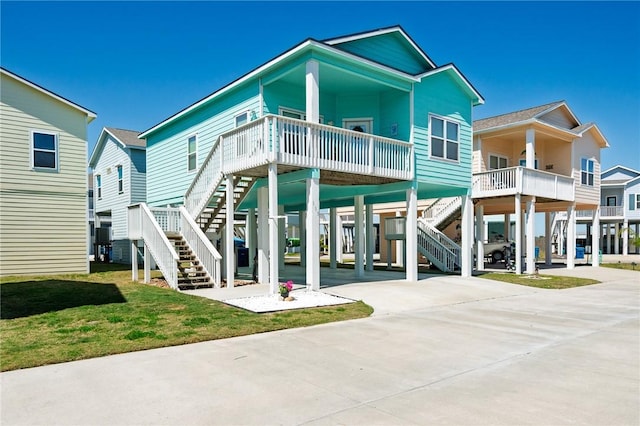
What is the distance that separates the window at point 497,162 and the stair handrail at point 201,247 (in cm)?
1597

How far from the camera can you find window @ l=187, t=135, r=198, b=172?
1881 centimetres

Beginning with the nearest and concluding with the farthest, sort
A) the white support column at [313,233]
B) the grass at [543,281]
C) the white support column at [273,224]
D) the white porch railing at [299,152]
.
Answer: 1. the white support column at [273,224]
2. the white porch railing at [299,152]
3. the white support column at [313,233]
4. the grass at [543,281]

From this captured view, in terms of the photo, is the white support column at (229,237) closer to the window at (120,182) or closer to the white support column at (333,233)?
the white support column at (333,233)

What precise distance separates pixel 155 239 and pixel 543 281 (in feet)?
44.8

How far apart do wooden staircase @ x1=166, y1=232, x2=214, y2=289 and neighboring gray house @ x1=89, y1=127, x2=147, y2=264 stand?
33.7ft

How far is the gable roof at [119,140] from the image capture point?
82.1 ft

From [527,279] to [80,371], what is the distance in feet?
52.2

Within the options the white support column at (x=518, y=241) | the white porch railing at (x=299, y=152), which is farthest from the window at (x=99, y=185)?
the white support column at (x=518, y=241)

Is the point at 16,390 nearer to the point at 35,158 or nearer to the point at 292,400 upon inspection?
the point at 292,400

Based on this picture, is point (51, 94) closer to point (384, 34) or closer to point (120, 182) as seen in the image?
point (120, 182)

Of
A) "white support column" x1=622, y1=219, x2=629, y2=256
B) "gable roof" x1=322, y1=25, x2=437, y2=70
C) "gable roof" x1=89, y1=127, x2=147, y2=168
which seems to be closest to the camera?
"gable roof" x1=322, y1=25, x2=437, y2=70

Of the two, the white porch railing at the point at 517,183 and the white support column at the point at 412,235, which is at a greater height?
the white porch railing at the point at 517,183

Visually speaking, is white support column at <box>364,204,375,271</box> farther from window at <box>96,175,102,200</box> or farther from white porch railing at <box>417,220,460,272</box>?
window at <box>96,175,102,200</box>

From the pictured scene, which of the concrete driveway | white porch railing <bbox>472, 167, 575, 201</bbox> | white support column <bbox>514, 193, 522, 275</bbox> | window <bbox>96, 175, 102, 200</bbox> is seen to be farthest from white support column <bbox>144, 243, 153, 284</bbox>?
window <bbox>96, 175, 102, 200</bbox>
